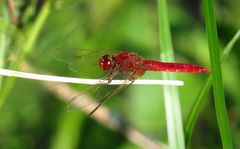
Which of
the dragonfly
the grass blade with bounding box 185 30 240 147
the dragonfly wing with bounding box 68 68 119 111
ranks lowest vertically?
the grass blade with bounding box 185 30 240 147

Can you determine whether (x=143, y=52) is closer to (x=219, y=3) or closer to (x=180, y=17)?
(x=180, y=17)

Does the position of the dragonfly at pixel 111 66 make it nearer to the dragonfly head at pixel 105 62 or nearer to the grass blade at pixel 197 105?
the dragonfly head at pixel 105 62

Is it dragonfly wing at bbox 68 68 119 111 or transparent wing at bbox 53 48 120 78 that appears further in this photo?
transparent wing at bbox 53 48 120 78

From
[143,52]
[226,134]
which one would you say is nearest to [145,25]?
[143,52]

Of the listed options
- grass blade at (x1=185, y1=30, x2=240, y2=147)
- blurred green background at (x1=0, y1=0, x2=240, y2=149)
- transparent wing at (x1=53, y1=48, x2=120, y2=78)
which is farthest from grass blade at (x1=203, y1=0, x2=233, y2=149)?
blurred green background at (x1=0, y1=0, x2=240, y2=149)

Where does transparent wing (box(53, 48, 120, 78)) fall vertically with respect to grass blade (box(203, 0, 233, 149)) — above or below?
above

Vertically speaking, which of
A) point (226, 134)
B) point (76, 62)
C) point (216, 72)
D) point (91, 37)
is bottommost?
point (226, 134)

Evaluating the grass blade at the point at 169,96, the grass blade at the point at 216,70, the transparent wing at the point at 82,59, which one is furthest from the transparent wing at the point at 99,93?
the grass blade at the point at 216,70

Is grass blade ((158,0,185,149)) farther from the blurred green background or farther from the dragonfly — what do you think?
the blurred green background

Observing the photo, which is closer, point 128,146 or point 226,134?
point 226,134
